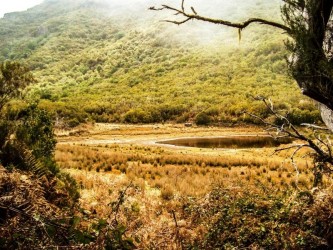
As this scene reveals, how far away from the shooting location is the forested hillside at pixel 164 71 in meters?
82.1

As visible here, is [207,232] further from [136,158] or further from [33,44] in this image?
[33,44]

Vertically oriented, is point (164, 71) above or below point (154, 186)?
below

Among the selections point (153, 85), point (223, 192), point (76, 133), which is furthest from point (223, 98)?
point (223, 192)

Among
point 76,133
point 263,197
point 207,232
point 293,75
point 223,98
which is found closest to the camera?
point 293,75

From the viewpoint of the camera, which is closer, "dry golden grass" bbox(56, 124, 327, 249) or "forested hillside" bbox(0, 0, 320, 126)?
"dry golden grass" bbox(56, 124, 327, 249)

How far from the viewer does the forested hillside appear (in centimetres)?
8206

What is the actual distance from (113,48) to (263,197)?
6834 inches

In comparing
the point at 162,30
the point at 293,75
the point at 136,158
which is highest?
the point at 162,30

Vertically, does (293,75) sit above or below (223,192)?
above

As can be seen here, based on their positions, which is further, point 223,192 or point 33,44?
point 33,44

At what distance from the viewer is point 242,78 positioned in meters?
114

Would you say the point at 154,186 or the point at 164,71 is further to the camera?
the point at 164,71

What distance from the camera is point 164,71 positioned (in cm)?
13950

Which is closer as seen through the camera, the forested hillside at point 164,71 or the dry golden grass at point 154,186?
the dry golden grass at point 154,186
